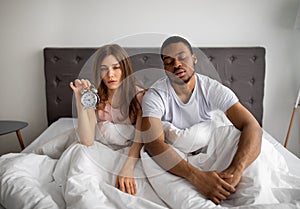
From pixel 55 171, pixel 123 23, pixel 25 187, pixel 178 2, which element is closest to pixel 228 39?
pixel 178 2

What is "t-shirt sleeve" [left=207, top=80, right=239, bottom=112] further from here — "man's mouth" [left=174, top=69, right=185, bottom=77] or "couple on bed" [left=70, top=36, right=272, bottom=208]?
"man's mouth" [left=174, top=69, right=185, bottom=77]

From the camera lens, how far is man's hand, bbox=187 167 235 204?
1063mm

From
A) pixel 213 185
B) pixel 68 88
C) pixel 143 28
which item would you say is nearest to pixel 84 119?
pixel 213 185

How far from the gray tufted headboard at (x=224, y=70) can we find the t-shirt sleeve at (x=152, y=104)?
40.8 inches

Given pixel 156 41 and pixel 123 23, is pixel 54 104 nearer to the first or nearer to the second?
pixel 123 23

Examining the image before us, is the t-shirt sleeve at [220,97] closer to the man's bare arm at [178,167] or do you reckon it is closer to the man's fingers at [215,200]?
the man's bare arm at [178,167]

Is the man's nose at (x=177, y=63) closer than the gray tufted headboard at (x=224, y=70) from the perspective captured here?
Yes

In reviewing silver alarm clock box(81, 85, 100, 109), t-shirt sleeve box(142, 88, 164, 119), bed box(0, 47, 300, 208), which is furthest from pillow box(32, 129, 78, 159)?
t-shirt sleeve box(142, 88, 164, 119)

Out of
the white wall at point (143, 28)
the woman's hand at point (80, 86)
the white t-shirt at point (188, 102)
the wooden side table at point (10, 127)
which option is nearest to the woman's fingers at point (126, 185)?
the white t-shirt at point (188, 102)

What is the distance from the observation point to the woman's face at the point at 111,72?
105 centimetres

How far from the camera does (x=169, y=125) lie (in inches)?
47.3

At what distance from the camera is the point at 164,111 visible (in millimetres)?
1257

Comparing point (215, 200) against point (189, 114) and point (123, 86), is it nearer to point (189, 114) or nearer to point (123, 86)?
point (189, 114)

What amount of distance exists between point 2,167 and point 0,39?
1374mm
